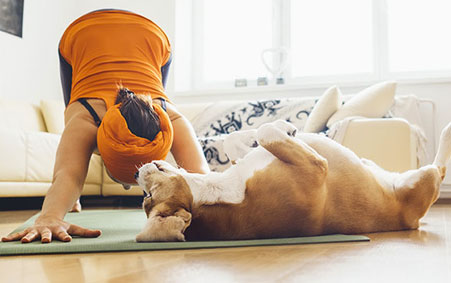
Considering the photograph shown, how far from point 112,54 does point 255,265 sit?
1.18m

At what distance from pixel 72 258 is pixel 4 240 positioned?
1.30 ft

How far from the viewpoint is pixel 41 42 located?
5109 mm

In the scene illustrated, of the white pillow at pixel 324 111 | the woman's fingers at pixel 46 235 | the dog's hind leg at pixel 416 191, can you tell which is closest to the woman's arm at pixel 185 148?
the woman's fingers at pixel 46 235

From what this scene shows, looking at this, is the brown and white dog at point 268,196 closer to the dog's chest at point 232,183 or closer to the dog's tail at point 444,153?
the dog's chest at point 232,183

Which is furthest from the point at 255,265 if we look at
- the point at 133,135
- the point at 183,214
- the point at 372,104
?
the point at 372,104

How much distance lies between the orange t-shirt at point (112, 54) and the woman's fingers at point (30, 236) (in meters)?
0.53

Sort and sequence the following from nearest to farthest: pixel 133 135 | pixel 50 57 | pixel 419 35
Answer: pixel 133 135, pixel 419 35, pixel 50 57

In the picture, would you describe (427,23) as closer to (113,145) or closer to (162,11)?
(162,11)

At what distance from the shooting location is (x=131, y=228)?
1.75m

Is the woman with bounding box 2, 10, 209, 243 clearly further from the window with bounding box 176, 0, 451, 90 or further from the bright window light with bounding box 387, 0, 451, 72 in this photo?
the bright window light with bounding box 387, 0, 451, 72

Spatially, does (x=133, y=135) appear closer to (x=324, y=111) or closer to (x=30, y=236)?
(x=30, y=236)

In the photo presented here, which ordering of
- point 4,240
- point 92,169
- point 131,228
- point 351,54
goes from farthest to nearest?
point 351,54
point 92,169
point 131,228
point 4,240

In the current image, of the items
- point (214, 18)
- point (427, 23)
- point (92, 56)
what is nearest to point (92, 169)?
point (92, 56)

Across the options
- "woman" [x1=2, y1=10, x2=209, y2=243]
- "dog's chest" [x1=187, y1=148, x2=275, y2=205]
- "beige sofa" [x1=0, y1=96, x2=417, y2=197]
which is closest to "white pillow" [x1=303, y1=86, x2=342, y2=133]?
"beige sofa" [x1=0, y1=96, x2=417, y2=197]
